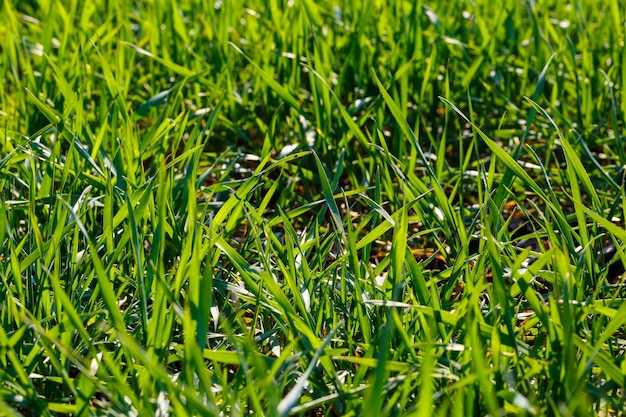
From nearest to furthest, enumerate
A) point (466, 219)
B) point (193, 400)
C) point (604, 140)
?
point (193, 400) < point (466, 219) < point (604, 140)

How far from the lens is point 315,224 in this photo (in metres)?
1.64

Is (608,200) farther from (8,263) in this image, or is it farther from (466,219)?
(8,263)

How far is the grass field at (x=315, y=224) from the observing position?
48.7 inches

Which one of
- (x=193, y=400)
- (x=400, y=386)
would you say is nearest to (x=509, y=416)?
(x=400, y=386)

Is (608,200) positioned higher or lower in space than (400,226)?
lower

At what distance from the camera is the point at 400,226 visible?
144cm

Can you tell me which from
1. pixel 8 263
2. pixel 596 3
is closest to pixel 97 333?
pixel 8 263

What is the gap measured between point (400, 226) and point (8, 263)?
71 cm

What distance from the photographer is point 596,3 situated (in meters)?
3.20

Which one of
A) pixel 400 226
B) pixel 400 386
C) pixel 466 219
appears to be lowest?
pixel 466 219

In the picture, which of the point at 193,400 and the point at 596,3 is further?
the point at 596,3

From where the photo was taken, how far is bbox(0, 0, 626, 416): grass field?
48.7 inches

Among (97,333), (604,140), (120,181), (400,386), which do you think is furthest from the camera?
(604,140)

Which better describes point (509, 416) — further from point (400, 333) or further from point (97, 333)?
point (97, 333)
